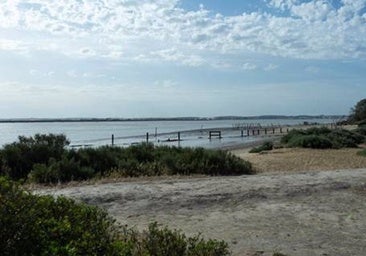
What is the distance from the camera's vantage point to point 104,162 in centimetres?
1564

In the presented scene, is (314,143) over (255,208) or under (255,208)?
under

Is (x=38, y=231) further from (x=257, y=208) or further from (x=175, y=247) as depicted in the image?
(x=257, y=208)

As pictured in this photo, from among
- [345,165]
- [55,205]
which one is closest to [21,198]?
[55,205]

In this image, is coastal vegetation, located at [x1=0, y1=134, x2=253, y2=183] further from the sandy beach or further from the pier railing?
the pier railing

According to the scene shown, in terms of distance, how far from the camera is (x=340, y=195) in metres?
11.2

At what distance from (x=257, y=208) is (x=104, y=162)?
6.75 metres

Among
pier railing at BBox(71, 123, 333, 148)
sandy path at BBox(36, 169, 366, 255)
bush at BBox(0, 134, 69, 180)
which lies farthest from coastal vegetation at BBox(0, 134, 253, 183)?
pier railing at BBox(71, 123, 333, 148)

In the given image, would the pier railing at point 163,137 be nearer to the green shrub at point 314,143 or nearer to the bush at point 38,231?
the green shrub at point 314,143

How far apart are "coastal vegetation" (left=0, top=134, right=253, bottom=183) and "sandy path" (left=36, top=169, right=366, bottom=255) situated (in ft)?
5.91

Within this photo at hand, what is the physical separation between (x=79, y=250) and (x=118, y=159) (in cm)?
1199

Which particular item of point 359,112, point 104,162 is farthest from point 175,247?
point 359,112

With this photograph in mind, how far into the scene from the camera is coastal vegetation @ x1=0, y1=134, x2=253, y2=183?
13984mm

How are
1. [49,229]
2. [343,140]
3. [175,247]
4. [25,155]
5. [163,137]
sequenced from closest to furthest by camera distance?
[49,229] < [175,247] < [25,155] < [343,140] < [163,137]

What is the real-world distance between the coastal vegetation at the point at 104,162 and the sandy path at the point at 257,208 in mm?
1802
